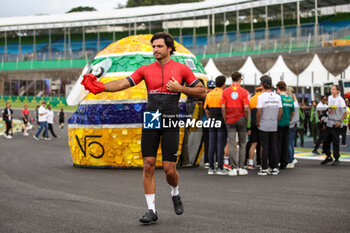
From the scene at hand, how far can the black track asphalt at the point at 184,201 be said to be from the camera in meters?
5.29

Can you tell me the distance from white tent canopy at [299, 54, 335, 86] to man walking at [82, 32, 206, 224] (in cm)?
1497

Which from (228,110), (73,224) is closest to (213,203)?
(73,224)

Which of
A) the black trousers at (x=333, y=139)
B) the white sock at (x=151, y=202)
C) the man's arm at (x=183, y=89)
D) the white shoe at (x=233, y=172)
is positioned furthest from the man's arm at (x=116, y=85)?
the black trousers at (x=333, y=139)

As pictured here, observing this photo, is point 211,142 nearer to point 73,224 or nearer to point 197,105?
point 197,105

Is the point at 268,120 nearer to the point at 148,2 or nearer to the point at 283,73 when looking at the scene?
the point at 283,73

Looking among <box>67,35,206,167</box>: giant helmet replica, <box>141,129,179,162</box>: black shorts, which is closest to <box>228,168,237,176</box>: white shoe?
<box>67,35,206,167</box>: giant helmet replica

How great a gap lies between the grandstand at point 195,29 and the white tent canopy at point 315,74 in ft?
38.8

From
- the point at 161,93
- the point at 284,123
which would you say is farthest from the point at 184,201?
the point at 284,123

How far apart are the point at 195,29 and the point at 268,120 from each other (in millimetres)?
48440

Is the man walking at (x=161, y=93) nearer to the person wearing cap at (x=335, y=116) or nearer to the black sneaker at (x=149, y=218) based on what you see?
the black sneaker at (x=149, y=218)

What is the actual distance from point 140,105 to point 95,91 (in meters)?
4.86

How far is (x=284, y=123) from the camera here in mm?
11039

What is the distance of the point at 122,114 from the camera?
10398mm

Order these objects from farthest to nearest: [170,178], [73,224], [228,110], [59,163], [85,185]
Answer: [59,163] < [228,110] < [85,185] < [170,178] < [73,224]
